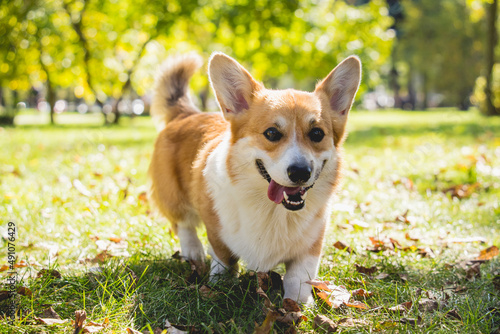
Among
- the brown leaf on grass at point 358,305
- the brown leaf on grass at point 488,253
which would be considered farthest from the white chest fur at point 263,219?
the brown leaf on grass at point 488,253

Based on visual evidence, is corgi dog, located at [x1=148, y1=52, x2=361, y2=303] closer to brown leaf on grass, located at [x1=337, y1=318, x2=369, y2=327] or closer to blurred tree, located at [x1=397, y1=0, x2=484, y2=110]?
brown leaf on grass, located at [x1=337, y1=318, x2=369, y2=327]

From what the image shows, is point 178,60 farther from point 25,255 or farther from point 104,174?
point 104,174

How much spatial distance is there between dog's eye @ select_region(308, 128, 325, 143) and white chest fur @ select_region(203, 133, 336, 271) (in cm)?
16

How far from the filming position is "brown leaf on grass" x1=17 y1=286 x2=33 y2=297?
2.22 metres

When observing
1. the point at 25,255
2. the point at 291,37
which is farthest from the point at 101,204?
the point at 291,37

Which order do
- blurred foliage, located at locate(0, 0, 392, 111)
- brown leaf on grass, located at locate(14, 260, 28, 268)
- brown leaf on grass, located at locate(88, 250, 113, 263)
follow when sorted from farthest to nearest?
blurred foliage, located at locate(0, 0, 392, 111), brown leaf on grass, located at locate(88, 250, 113, 263), brown leaf on grass, located at locate(14, 260, 28, 268)

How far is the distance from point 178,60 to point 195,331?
8.07ft

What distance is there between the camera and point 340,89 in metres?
2.77

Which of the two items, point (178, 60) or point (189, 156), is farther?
point (178, 60)

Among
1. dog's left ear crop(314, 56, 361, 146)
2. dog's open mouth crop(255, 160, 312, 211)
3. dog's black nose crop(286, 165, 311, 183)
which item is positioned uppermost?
dog's left ear crop(314, 56, 361, 146)

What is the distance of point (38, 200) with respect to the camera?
414 centimetres

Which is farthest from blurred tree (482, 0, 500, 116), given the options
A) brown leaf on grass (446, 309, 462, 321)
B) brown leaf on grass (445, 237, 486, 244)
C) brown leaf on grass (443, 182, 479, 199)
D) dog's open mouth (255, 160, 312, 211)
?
dog's open mouth (255, 160, 312, 211)

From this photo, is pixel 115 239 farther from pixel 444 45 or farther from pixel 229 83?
pixel 444 45

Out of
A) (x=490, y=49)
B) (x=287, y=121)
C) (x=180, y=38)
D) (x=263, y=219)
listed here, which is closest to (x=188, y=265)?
(x=263, y=219)
